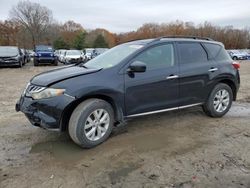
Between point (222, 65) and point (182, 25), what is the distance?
75210 mm

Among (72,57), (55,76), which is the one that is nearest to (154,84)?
(55,76)

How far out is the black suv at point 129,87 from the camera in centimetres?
420

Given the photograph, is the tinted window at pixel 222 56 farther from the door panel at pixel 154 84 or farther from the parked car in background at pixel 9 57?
the parked car in background at pixel 9 57

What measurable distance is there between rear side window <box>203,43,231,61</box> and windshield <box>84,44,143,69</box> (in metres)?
1.74

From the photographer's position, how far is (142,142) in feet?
15.1

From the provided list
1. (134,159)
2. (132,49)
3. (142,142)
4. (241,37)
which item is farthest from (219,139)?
(241,37)

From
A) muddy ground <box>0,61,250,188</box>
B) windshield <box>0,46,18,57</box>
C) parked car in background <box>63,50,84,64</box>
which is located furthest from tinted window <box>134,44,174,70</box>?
parked car in background <box>63,50,84,64</box>

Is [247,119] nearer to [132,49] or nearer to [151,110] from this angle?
[151,110]

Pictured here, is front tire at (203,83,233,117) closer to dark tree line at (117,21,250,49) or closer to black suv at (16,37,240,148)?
black suv at (16,37,240,148)

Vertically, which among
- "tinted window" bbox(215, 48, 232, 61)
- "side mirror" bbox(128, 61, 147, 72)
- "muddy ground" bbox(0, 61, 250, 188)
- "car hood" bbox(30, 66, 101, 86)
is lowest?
"muddy ground" bbox(0, 61, 250, 188)

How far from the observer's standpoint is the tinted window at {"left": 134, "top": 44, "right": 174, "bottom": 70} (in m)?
4.96

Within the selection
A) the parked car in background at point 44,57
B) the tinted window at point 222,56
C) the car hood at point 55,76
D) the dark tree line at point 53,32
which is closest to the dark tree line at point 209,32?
the dark tree line at point 53,32

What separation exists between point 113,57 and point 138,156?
195 cm

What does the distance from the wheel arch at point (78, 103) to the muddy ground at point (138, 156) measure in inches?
14.4
